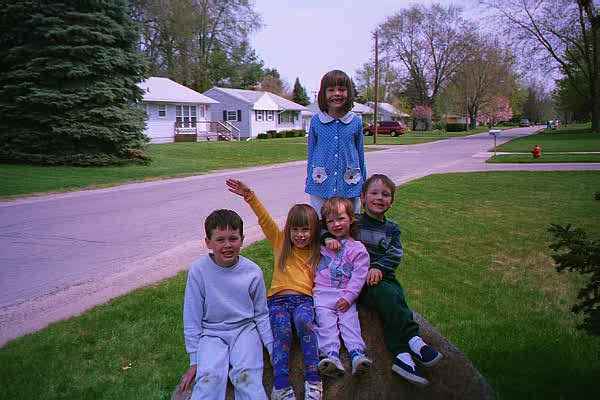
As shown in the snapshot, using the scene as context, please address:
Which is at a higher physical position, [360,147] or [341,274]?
[360,147]

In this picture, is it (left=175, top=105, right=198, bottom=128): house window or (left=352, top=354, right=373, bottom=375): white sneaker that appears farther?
(left=175, top=105, right=198, bottom=128): house window

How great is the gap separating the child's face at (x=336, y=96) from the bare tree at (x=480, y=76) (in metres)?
69.6

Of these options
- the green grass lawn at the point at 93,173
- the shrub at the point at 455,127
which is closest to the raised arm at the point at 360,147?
the green grass lawn at the point at 93,173

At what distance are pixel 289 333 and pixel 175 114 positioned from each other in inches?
1693

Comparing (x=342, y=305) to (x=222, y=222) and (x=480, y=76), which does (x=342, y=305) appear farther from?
(x=480, y=76)

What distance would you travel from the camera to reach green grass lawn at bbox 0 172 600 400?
4.04 meters

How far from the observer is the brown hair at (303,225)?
3.52m

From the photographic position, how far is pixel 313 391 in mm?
2988

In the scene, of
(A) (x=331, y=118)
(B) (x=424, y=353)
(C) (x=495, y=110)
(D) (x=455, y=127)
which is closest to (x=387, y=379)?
(B) (x=424, y=353)

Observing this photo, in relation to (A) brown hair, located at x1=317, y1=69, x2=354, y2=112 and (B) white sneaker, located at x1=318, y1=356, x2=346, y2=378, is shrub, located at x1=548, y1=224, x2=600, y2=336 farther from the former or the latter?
(A) brown hair, located at x1=317, y1=69, x2=354, y2=112

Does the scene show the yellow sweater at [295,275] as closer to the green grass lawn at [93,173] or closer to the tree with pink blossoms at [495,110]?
the green grass lawn at [93,173]

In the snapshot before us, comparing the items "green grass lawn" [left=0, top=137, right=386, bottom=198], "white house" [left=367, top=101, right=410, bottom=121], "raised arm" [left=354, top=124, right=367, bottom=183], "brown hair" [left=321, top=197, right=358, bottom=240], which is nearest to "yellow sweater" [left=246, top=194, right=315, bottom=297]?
"brown hair" [left=321, top=197, right=358, bottom=240]

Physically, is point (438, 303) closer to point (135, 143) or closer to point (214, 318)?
point (214, 318)

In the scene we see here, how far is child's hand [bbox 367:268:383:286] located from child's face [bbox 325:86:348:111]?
1.48m
